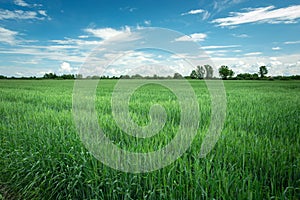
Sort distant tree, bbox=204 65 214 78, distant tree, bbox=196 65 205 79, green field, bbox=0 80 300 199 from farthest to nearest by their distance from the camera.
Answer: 1. distant tree, bbox=196 65 205 79
2. distant tree, bbox=204 65 214 78
3. green field, bbox=0 80 300 199

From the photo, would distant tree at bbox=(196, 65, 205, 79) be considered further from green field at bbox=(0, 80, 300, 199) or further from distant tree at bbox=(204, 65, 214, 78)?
green field at bbox=(0, 80, 300, 199)

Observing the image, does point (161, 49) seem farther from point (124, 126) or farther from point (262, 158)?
point (262, 158)

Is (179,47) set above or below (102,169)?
above

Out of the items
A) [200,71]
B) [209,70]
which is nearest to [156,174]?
[209,70]

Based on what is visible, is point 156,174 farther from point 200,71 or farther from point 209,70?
point 200,71

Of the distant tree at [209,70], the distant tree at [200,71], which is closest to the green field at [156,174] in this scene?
the distant tree at [209,70]

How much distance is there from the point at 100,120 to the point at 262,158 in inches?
118

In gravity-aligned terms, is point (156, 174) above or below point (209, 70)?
below

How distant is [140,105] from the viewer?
21.6ft

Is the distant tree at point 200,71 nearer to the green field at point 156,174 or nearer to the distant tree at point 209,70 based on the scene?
Result: the distant tree at point 209,70

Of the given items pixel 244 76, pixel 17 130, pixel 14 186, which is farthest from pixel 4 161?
pixel 244 76

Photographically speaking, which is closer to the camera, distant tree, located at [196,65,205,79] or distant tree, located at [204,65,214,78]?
distant tree, located at [204,65,214,78]

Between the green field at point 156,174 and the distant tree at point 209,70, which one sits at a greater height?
the distant tree at point 209,70

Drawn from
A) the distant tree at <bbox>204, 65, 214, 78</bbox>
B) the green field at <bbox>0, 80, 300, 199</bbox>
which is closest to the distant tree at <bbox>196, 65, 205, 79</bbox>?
the distant tree at <bbox>204, 65, 214, 78</bbox>
